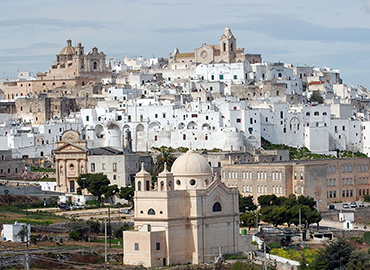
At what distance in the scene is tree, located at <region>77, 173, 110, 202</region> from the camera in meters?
77.4

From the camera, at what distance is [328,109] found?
98.5 metres

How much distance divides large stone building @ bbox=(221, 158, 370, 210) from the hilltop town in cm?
10

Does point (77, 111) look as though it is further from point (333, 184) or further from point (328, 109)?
point (333, 184)

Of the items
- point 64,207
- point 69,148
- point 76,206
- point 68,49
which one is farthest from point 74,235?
point 68,49

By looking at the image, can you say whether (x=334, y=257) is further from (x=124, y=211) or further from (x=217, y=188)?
(x=124, y=211)

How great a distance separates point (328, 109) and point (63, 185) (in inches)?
1145

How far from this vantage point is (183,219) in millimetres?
54906

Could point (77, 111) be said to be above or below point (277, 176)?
above

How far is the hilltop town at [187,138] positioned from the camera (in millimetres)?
55312

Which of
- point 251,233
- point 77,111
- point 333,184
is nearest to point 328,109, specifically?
point 333,184

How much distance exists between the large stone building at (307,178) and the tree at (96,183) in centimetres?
986

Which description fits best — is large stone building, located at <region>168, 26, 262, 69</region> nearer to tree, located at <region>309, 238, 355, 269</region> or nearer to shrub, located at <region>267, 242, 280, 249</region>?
shrub, located at <region>267, 242, 280, 249</region>

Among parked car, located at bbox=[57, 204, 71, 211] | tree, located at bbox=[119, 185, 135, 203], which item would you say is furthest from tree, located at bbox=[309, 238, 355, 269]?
tree, located at bbox=[119, 185, 135, 203]

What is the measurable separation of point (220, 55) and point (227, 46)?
1398mm
